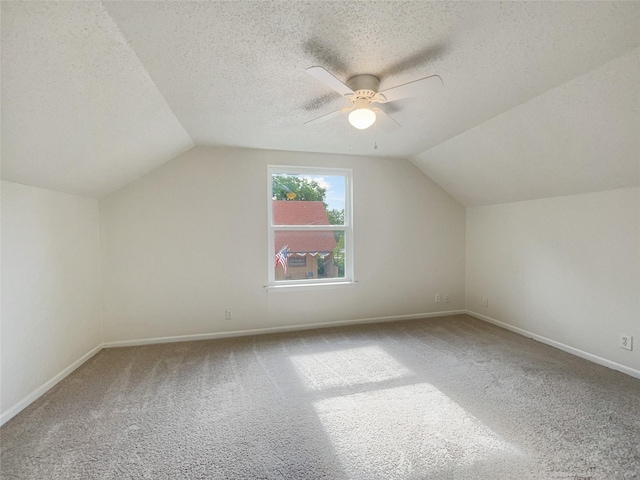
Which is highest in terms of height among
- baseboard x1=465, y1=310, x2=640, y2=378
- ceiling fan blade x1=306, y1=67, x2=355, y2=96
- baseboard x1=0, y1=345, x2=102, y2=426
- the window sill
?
ceiling fan blade x1=306, y1=67, x2=355, y2=96

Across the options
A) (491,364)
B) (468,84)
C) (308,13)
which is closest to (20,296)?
(308,13)

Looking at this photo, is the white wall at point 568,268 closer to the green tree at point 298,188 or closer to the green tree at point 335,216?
the green tree at point 335,216

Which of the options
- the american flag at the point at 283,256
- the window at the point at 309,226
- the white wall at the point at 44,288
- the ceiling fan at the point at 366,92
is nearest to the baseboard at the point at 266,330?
the white wall at the point at 44,288

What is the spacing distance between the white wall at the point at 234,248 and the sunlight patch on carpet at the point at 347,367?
2.81 feet

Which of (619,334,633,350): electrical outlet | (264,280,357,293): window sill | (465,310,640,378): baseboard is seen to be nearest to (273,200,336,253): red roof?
(264,280,357,293): window sill

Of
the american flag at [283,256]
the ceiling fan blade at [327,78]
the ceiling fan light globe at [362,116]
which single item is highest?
the ceiling fan blade at [327,78]

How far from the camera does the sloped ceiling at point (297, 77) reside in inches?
54.3

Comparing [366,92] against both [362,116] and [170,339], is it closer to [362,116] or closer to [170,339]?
[362,116]

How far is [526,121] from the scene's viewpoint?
2463mm

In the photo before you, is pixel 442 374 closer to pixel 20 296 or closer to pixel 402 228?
pixel 402 228

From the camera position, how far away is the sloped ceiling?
138 cm

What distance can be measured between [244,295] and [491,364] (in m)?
2.69

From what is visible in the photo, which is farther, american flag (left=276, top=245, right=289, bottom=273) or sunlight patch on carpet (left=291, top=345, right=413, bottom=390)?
american flag (left=276, top=245, right=289, bottom=273)

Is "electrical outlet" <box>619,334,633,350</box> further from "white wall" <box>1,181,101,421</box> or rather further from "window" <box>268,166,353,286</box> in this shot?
"white wall" <box>1,181,101,421</box>
